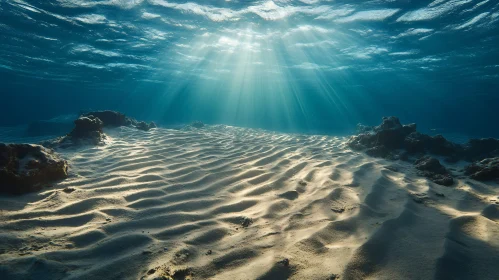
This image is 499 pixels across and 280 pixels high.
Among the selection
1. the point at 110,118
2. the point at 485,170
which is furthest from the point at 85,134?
the point at 485,170

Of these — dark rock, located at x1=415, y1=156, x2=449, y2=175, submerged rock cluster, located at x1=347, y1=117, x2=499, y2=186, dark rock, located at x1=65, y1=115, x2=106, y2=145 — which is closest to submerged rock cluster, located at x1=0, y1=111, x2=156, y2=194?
dark rock, located at x1=65, y1=115, x2=106, y2=145

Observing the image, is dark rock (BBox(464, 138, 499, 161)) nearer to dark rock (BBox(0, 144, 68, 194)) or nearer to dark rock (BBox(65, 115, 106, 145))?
dark rock (BBox(0, 144, 68, 194))

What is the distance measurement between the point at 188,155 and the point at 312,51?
62.7ft

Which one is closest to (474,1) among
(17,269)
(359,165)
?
(359,165)

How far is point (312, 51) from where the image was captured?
2236cm

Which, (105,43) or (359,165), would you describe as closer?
(359,165)

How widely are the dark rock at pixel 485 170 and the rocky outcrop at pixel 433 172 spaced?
44 centimetres

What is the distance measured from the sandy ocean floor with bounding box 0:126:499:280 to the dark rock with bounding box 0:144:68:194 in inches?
9.0

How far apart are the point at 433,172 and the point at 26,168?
25.3 feet

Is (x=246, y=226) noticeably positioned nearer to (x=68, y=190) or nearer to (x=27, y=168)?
(x=68, y=190)

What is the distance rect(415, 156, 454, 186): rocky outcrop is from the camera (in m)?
4.98

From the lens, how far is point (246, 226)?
3232 millimetres

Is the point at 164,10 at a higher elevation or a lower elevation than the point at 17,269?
higher

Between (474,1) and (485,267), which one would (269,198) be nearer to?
(485,267)
